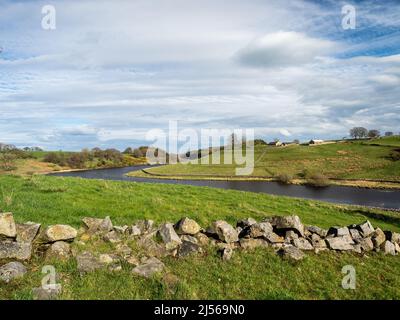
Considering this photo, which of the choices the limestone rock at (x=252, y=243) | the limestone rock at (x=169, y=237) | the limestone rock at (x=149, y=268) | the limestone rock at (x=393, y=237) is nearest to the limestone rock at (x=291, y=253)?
the limestone rock at (x=252, y=243)

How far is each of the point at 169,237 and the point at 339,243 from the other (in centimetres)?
689

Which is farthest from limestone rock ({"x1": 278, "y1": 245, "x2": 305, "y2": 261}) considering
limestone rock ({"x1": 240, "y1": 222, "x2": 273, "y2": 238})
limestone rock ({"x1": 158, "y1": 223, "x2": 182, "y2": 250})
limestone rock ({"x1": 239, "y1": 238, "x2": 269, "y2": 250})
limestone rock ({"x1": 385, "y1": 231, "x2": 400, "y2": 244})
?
limestone rock ({"x1": 385, "y1": 231, "x2": 400, "y2": 244})

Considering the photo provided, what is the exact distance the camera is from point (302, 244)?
13.5 metres

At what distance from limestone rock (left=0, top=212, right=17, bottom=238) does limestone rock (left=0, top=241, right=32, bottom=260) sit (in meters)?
0.37

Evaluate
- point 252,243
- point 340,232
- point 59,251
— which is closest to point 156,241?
point 59,251

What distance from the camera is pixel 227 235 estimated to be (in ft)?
43.2

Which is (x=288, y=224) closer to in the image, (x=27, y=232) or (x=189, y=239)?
(x=189, y=239)

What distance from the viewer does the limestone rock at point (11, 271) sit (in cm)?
936

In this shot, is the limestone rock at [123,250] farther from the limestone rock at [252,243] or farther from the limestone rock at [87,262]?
the limestone rock at [252,243]

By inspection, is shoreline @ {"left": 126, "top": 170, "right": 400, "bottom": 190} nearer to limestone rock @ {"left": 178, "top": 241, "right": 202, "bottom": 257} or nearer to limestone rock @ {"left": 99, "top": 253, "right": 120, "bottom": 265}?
limestone rock @ {"left": 178, "top": 241, "right": 202, "bottom": 257}

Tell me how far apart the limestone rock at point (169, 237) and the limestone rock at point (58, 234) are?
310cm

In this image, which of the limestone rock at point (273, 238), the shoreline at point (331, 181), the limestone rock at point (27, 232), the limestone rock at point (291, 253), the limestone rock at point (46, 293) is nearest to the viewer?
the limestone rock at point (46, 293)

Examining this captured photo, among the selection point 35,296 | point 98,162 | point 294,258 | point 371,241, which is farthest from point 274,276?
point 98,162
